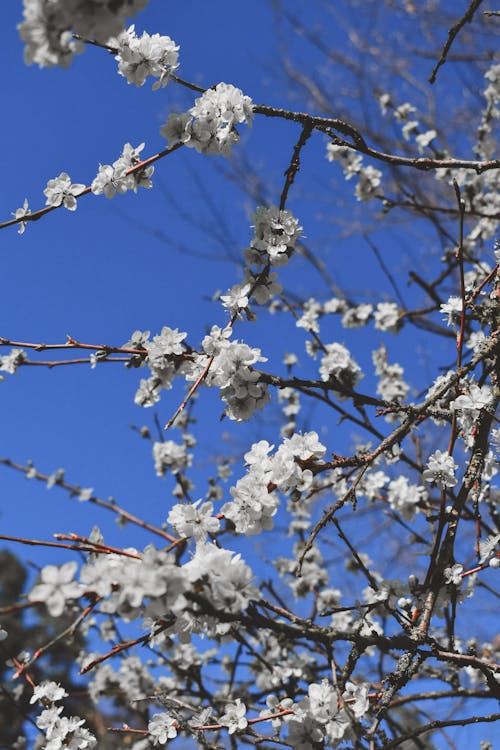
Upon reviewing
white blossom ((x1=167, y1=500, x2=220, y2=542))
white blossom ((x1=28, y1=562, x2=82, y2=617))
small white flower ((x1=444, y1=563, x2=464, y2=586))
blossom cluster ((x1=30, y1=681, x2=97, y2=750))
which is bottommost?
blossom cluster ((x1=30, y1=681, x2=97, y2=750))

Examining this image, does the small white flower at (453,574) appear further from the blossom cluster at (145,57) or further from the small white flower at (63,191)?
the blossom cluster at (145,57)

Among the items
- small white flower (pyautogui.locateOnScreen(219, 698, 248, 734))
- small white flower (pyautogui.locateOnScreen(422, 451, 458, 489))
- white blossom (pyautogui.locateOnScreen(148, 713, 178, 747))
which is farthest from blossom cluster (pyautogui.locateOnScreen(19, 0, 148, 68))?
white blossom (pyautogui.locateOnScreen(148, 713, 178, 747))

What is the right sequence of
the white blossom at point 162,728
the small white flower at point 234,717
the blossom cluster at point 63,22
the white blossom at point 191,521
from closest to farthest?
the blossom cluster at point 63,22 < the white blossom at point 191,521 < the small white flower at point 234,717 < the white blossom at point 162,728

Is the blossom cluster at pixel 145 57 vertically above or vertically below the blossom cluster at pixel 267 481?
above

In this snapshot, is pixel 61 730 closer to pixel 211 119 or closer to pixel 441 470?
pixel 441 470

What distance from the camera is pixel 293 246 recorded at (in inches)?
84.1

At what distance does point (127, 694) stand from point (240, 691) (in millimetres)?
925

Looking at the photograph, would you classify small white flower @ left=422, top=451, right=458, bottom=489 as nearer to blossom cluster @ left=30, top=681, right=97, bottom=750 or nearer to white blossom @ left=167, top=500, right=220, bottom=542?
white blossom @ left=167, top=500, right=220, bottom=542

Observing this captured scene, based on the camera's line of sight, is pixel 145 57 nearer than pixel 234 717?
No

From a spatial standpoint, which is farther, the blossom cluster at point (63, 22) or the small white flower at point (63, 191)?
the small white flower at point (63, 191)

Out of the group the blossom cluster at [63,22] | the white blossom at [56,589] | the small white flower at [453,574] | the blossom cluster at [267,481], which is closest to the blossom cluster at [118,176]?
the blossom cluster at [63,22]

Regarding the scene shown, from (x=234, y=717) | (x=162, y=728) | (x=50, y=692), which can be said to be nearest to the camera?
(x=234, y=717)

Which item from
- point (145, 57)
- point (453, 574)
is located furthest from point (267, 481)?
point (145, 57)

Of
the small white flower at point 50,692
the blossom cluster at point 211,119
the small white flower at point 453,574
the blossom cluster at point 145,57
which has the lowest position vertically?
the small white flower at point 50,692
